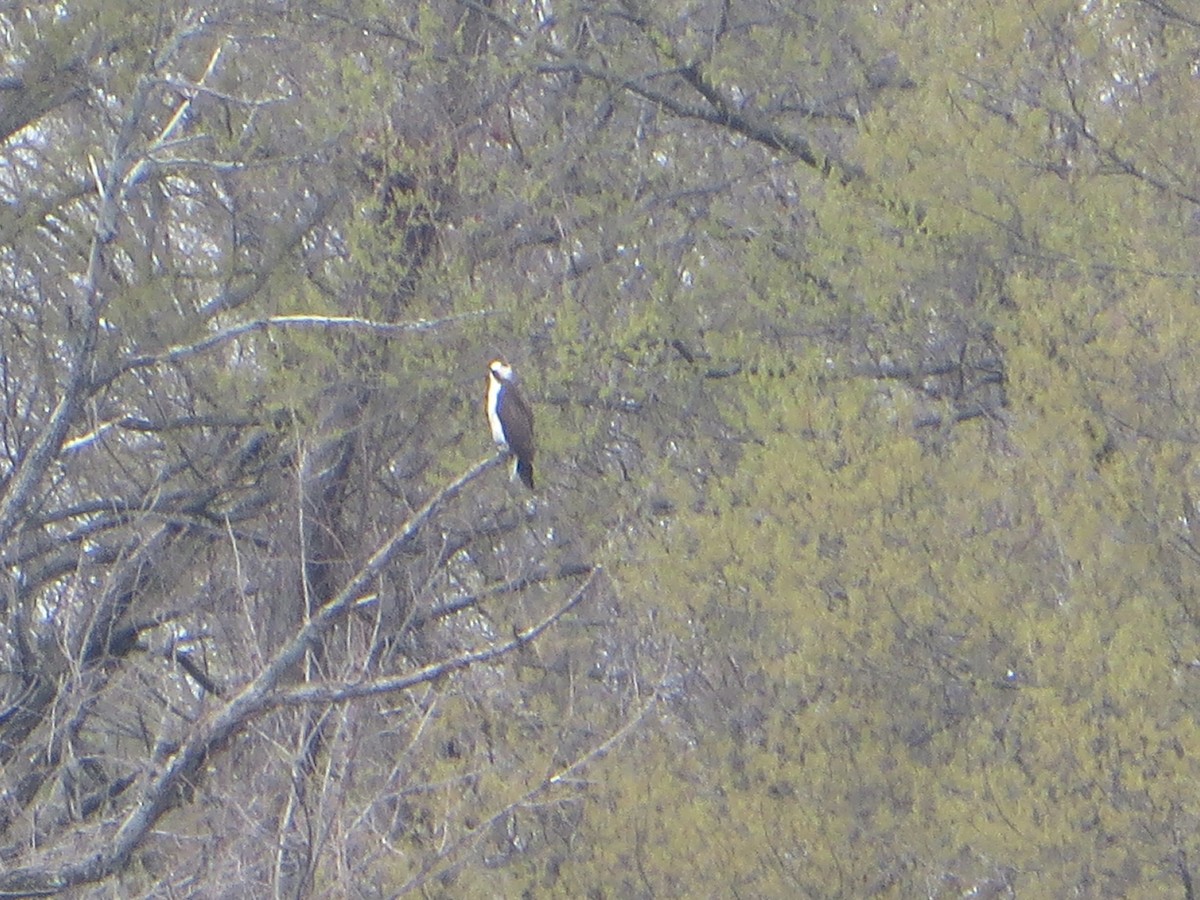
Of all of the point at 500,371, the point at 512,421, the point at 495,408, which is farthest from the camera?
the point at 500,371

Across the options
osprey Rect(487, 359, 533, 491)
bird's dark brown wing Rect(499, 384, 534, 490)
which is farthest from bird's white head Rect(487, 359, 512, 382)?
bird's dark brown wing Rect(499, 384, 534, 490)

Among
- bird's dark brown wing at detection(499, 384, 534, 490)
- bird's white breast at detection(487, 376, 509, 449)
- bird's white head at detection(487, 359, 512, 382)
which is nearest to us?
bird's dark brown wing at detection(499, 384, 534, 490)

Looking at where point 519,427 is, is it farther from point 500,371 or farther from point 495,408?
point 500,371

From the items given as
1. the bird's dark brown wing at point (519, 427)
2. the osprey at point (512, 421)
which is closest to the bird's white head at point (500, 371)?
the osprey at point (512, 421)

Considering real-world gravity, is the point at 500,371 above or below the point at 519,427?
above

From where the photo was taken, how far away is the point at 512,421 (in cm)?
835

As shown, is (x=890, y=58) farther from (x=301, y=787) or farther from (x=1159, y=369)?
(x=301, y=787)

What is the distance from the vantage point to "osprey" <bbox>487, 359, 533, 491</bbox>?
8297 millimetres

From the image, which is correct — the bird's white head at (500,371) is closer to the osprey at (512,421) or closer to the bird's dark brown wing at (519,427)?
the osprey at (512,421)

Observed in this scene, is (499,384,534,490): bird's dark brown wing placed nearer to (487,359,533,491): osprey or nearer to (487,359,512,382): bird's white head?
(487,359,533,491): osprey

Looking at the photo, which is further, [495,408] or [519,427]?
[495,408]

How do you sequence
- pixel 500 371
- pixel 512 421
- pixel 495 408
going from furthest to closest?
pixel 500 371 → pixel 495 408 → pixel 512 421

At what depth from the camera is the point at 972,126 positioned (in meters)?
8.02

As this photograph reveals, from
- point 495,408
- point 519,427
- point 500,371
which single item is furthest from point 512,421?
point 500,371
